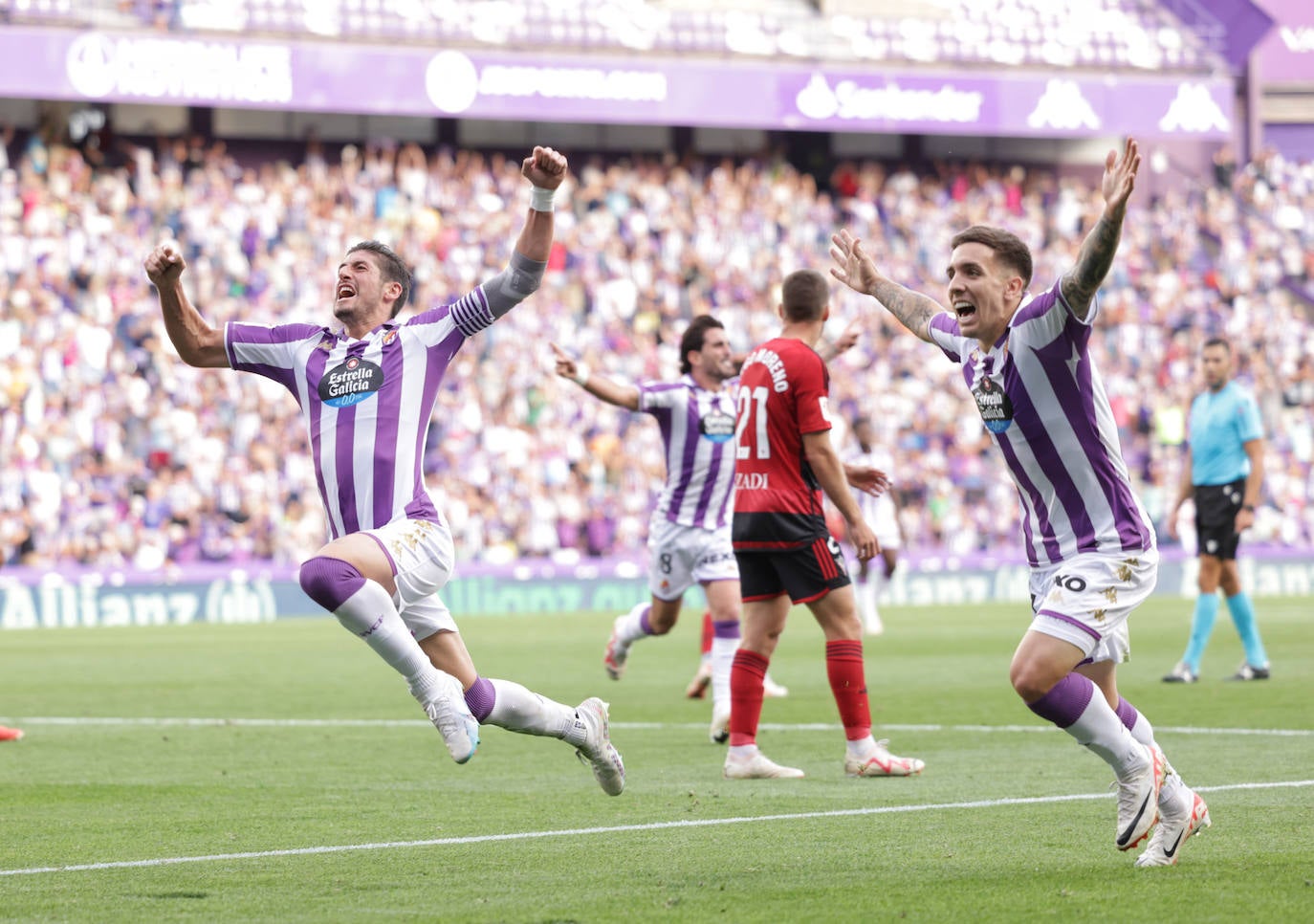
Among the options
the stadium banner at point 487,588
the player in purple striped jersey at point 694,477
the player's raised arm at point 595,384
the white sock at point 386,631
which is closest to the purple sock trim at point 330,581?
the white sock at point 386,631

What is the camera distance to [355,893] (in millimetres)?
5828

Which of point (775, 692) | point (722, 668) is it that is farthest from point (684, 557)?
point (775, 692)

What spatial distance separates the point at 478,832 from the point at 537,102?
27.3 metres

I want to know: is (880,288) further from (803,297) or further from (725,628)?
(725,628)

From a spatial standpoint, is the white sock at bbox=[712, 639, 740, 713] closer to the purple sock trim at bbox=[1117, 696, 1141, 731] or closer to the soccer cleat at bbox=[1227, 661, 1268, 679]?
the purple sock trim at bbox=[1117, 696, 1141, 731]

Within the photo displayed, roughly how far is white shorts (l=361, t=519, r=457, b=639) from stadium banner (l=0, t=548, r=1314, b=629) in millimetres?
18852

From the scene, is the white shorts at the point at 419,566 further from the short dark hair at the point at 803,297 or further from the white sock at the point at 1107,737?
the short dark hair at the point at 803,297

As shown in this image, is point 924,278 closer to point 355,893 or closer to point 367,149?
point 367,149

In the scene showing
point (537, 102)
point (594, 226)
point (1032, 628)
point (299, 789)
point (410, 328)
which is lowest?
point (299, 789)

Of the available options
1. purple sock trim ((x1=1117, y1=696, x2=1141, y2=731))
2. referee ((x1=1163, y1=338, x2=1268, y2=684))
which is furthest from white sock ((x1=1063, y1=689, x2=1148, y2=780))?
referee ((x1=1163, y1=338, x2=1268, y2=684))

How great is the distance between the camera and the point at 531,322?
30969 millimetres

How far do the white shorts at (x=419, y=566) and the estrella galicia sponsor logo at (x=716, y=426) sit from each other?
5.02m

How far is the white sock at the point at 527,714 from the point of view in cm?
720

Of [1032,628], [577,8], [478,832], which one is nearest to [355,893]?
[478,832]
